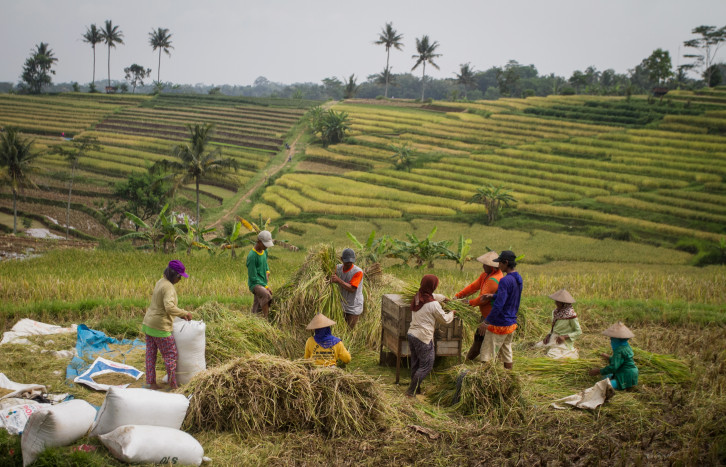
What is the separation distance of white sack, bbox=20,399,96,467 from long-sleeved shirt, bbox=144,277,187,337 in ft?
3.87

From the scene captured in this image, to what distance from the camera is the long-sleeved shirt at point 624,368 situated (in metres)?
5.25

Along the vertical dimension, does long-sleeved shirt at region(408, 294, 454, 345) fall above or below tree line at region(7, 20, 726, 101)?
below

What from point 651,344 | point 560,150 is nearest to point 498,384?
point 651,344

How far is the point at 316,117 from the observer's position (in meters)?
30.2

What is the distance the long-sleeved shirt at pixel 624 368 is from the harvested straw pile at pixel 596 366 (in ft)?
1.08

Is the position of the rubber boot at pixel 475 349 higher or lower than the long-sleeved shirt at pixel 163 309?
lower

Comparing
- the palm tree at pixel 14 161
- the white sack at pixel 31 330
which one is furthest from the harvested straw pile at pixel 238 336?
the palm tree at pixel 14 161

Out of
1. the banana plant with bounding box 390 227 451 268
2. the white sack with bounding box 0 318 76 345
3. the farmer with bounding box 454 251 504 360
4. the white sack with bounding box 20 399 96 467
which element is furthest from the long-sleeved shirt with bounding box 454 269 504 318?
the banana plant with bounding box 390 227 451 268

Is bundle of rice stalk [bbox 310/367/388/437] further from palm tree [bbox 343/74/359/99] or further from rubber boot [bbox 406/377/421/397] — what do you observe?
palm tree [bbox 343/74/359/99]

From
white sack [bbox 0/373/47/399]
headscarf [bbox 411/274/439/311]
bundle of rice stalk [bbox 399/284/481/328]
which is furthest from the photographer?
bundle of rice stalk [bbox 399/284/481/328]

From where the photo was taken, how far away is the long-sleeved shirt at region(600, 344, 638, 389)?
525 cm

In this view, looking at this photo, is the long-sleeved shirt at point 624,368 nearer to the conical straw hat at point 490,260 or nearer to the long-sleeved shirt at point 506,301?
the long-sleeved shirt at point 506,301

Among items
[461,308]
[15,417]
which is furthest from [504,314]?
[15,417]

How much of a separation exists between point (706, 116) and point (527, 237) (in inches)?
481
